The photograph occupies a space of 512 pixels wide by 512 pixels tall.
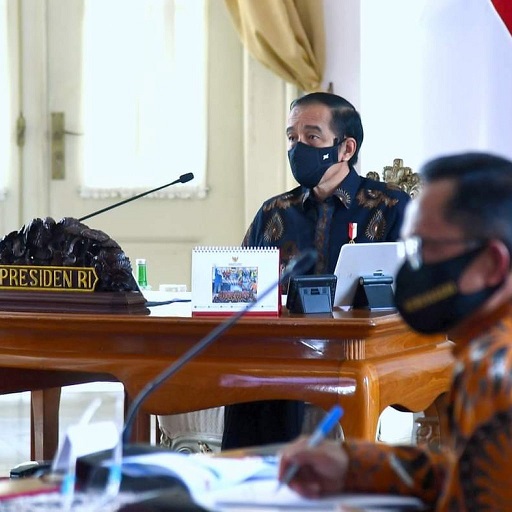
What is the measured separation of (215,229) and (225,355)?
120 inches

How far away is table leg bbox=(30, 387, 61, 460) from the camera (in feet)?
10.4

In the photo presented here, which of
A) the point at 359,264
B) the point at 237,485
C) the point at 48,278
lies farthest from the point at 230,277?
the point at 237,485

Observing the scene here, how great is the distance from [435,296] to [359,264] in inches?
52.5

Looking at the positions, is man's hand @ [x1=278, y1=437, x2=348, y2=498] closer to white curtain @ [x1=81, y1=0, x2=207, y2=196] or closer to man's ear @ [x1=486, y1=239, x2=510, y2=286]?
man's ear @ [x1=486, y1=239, x2=510, y2=286]

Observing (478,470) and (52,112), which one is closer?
(478,470)

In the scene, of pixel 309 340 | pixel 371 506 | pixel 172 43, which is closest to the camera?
pixel 371 506

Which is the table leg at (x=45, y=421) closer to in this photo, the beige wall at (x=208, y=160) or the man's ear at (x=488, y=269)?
the beige wall at (x=208, y=160)

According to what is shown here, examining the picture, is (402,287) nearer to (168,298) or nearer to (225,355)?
(225,355)

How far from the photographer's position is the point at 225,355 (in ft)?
6.87

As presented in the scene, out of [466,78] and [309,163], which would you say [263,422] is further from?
[466,78]

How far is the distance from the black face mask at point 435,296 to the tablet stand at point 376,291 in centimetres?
126

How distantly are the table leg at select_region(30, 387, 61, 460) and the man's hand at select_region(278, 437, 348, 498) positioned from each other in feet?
7.17

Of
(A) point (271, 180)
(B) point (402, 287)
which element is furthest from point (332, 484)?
(A) point (271, 180)

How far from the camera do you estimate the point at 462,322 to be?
98cm
